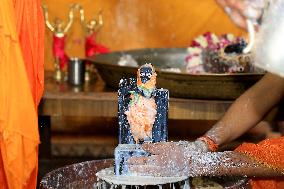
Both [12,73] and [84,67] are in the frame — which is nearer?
[12,73]

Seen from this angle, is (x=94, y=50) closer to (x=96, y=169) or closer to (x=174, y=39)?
(x=174, y=39)

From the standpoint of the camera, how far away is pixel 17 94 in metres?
2.10

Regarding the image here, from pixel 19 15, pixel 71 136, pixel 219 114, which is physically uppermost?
pixel 19 15

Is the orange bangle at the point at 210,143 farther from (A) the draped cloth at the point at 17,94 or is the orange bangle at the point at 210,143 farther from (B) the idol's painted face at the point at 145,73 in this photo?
(A) the draped cloth at the point at 17,94

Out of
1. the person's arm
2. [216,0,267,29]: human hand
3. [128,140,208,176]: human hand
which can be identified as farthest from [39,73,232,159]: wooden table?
[128,140,208,176]: human hand

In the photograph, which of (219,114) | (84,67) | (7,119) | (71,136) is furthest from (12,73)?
(71,136)

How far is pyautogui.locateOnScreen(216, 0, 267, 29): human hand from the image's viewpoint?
120 inches

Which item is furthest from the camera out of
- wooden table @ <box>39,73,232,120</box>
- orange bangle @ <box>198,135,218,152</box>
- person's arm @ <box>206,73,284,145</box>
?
wooden table @ <box>39,73,232,120</box>

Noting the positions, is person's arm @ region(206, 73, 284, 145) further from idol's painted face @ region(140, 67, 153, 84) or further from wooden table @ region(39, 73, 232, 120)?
wooden table @ region(39, 73, 232, 120)

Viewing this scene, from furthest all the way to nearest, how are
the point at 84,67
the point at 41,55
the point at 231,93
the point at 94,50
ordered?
the point at 94,50 < the point at 84,67 < the point at 231,93 < the point at 41,55

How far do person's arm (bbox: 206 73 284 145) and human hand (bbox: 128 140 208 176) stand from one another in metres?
0.31

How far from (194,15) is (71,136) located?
4.02 feet

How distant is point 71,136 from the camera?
4.65 meters

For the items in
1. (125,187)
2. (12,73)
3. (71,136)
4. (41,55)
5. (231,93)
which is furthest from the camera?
(71,136)
